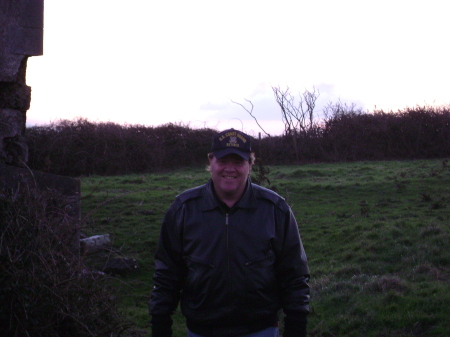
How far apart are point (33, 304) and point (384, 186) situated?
13.4m

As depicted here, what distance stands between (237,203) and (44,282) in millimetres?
2021

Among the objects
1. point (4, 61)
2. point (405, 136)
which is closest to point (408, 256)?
point (4, 61)

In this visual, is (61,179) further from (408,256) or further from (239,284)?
(408,256)

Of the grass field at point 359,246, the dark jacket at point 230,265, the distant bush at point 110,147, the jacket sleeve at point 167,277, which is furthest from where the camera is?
the distant bush at point 110,147

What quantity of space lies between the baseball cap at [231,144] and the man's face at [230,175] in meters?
0.04

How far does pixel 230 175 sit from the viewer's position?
11.5ft

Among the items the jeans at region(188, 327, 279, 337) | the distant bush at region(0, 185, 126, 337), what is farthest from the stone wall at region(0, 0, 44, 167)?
the jeans at region(188, 327, 279, 337)

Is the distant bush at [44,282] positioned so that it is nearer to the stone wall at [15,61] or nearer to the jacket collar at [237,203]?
the jacket collar at [237,203]

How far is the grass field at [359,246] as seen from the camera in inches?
242

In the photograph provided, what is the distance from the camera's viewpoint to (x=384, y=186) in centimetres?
1603

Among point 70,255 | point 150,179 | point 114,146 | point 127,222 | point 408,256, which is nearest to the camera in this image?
point 70,255

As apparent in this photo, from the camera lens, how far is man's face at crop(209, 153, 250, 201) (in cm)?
348

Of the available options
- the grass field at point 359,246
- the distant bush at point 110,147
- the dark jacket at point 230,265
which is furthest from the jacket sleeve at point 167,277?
the distant bush at point 110,147

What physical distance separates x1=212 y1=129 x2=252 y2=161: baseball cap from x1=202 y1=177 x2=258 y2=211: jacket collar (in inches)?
9.1
